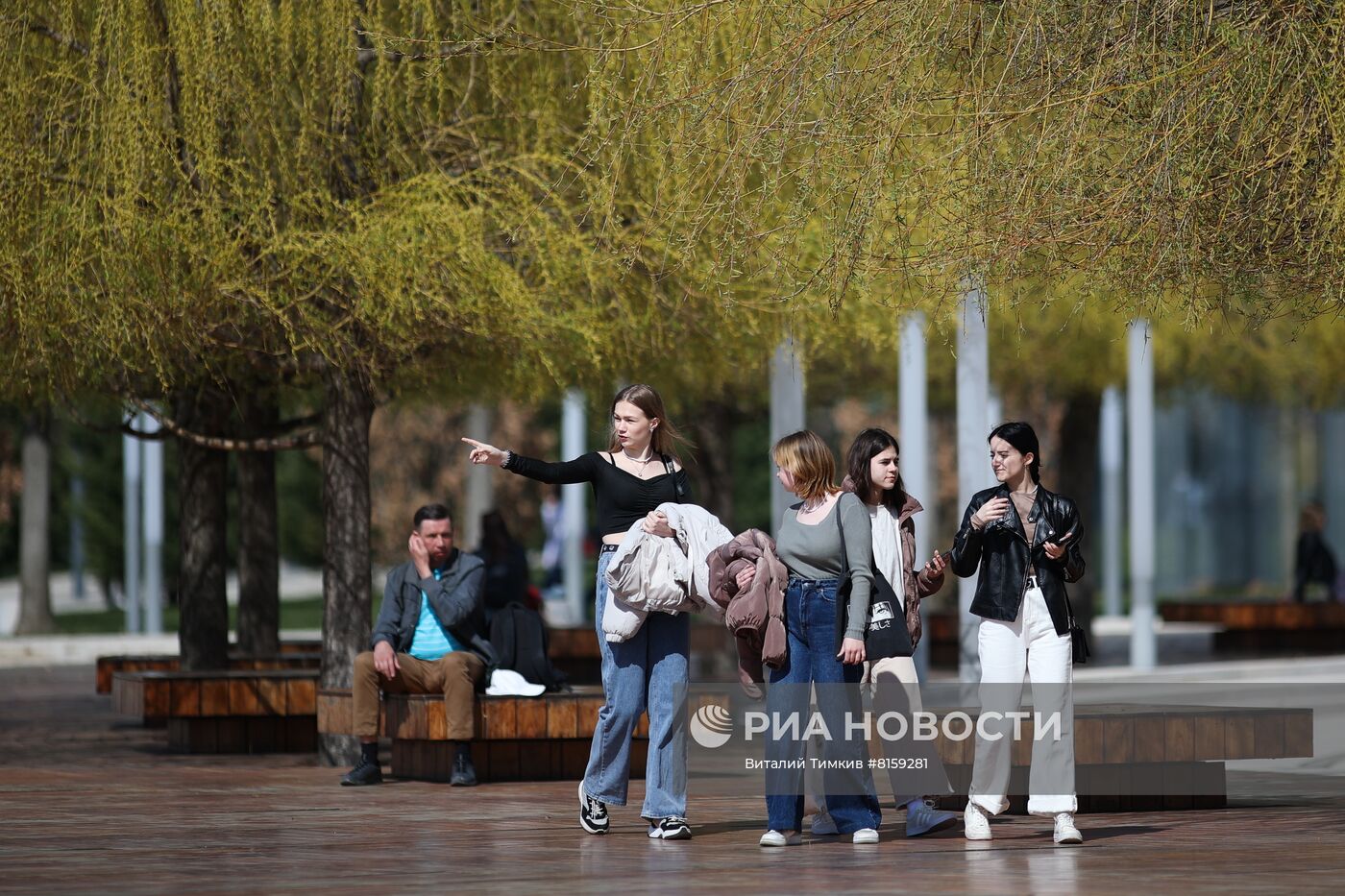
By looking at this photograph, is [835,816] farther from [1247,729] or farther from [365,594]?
[365,594]

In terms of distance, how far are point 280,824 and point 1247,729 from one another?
4413 millimetres

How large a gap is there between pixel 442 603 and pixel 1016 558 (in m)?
3.77

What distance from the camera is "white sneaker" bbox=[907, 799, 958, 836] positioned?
9117mm

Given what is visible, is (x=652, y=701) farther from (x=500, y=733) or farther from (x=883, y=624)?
(x=500, y=733)

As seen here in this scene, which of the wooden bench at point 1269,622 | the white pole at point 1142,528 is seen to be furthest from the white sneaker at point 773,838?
the wooden bench at point 1269,622

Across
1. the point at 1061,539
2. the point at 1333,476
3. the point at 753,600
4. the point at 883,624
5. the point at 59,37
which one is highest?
the point at 59,37

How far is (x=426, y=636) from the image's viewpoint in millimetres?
11672

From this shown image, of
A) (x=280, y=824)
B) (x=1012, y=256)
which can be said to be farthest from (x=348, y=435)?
(x=1012, y=256)

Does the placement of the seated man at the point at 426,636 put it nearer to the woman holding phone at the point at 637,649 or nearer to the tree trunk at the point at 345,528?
the tree trunk at the point at 345,528

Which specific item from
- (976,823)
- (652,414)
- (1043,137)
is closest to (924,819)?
(976,823)

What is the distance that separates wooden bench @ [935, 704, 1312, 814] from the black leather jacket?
Result: 3.56 ft

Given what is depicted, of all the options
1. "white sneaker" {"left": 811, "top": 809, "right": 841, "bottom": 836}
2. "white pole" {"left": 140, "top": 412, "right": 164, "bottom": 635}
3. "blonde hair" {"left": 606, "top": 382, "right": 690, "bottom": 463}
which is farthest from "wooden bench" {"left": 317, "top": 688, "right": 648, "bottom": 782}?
"white pole" {"left": 140, "top": 412, "right": 164, "bottom": 635}

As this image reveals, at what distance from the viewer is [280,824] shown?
9.63 m

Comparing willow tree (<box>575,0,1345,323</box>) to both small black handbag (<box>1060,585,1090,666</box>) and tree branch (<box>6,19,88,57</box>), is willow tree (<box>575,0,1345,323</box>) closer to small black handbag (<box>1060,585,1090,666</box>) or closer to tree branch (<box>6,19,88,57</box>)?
small black handbag (<box>1060,585,1090,666</box>)
